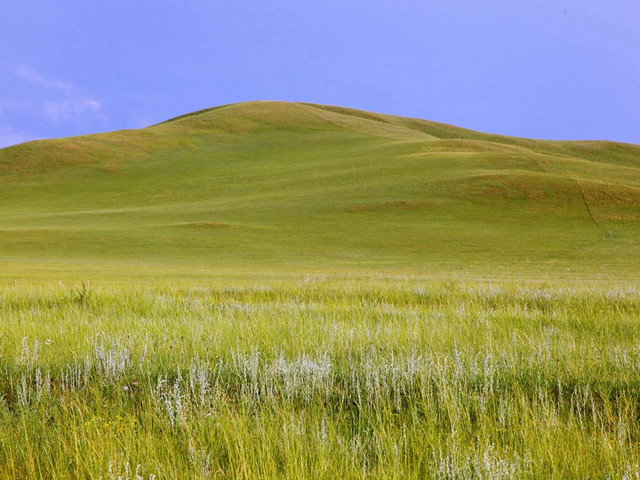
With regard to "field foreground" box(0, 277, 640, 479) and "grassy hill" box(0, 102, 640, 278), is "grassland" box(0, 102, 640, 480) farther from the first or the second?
"grassy hill" box(0, 102, 640, 278)

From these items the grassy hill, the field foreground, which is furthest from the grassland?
the grassy hill

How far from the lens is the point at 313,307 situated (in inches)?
280

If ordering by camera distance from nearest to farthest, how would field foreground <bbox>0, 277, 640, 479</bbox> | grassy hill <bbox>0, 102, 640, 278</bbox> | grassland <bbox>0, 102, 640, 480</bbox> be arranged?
field foreground <bbox>0, 277, 640, 479</bbox>, grassland <bbox>0, 102, 640, 480</bbox>, grassy hill <bbox>0, 102, 640, 278</bbox>

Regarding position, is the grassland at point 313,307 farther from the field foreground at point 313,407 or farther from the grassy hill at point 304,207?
the grassy hill at point 304,207

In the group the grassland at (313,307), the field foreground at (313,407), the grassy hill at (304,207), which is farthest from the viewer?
the grassy hill at (304,207)

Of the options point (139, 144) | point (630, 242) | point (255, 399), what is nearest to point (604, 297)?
point (255, 399)

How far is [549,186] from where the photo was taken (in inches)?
2454

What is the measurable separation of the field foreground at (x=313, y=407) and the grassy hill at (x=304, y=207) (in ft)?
68.9

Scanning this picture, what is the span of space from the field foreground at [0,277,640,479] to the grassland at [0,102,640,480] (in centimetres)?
2

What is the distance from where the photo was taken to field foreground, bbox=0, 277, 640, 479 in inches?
75.9

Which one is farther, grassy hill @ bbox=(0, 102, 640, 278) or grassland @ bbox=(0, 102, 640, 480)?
grassy hill @ bbox=(0, 102, 640, 278)

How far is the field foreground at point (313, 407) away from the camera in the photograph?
1.93 meters

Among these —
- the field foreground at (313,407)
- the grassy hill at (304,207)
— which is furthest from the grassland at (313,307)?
the grassy hill at (304,207)

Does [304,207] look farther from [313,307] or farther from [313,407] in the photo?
[313,407]
